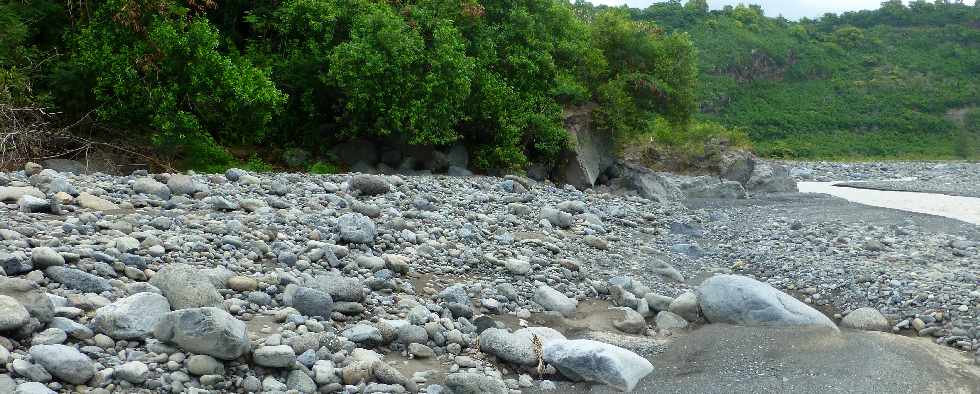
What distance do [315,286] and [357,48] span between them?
10.7 metres

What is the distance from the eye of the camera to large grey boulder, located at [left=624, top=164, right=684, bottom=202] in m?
21.8

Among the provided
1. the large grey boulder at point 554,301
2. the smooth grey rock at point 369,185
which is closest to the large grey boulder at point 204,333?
the large grey boulder at point 554,301

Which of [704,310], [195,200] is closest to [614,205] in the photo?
[704,310]

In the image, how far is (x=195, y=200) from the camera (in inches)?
376

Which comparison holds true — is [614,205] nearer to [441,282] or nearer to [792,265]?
[792,265]

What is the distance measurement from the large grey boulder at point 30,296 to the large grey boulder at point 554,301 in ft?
15.0

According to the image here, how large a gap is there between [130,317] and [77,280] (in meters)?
0.91

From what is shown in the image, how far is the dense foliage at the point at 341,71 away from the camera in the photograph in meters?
14.9

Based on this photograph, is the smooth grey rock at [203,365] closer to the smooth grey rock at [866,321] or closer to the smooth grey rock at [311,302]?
the smooth grey rock at [311,302]

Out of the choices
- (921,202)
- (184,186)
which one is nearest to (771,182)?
(921,202)

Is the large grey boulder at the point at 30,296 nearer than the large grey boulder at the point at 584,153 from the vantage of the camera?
Yes

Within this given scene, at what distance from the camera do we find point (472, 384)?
5914mm

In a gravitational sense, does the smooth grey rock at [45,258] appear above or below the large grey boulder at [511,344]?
above

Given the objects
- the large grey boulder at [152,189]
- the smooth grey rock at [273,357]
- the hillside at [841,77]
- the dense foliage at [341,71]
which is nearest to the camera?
the smooth grey rock at [273,357]
